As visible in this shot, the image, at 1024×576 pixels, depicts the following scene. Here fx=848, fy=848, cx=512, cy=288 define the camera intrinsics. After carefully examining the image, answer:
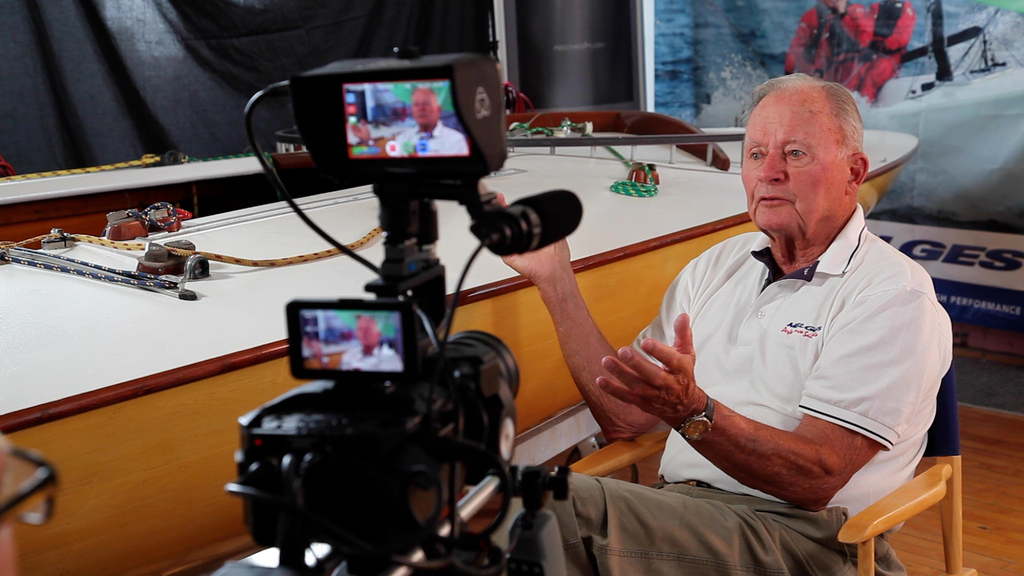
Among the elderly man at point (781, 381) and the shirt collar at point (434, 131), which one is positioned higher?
the shirt collar at point (434, 131)

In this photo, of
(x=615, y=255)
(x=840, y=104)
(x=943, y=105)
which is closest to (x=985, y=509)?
(x=615, y=255)

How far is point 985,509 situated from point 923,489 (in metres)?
1.23

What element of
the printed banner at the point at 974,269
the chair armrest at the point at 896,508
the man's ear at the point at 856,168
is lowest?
the printed banner at the point at 974,269

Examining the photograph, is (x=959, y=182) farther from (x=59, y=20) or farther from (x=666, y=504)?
(x=59, y=20)

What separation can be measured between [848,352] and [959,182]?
2.33 meters

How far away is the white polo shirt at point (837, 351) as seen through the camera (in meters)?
1.16

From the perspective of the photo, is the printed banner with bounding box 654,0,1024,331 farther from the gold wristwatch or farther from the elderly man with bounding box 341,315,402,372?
the elderly man with bounding box 341,315,402,372

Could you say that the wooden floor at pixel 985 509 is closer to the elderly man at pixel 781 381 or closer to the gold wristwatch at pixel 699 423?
the elderly man at pixel 781 381

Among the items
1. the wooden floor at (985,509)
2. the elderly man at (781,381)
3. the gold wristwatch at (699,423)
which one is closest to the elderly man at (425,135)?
the elderly man at (781,381)

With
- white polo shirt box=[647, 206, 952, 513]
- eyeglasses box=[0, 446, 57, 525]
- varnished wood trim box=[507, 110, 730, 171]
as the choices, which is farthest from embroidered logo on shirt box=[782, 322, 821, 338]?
varnished wood trim box=[507, 110, 730, 171]

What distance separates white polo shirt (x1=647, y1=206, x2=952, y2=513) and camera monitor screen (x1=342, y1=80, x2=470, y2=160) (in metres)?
0.78

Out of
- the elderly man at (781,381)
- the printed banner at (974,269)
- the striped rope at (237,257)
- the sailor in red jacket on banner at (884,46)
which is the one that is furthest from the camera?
the sailor in red jacket on banner at (884,46)

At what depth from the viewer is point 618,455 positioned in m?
1.41

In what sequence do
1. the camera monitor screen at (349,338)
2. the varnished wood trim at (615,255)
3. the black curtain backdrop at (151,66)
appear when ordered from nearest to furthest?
the camera monitor screen at (349,338), the varnished wood trim at (615,255), the black curtain backdrop at (151,66)
